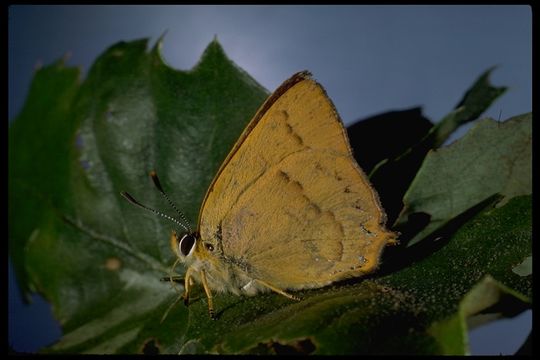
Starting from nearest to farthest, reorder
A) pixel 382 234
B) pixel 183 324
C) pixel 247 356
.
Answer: pixel 247 356
pixel 382 234
pixel 183 324

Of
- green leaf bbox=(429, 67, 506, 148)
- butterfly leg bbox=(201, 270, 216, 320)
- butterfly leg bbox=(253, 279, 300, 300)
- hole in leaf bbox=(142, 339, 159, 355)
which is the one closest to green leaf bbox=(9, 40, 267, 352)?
hole in leaf bbox=(142, 339, 159, 355)

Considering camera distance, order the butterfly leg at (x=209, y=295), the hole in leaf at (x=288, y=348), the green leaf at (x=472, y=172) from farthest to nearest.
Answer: the butterfly leg at (x=209, y=295) → the green leaf at (x=472, y=172) → the hole in leaf at (x=288, y=348)

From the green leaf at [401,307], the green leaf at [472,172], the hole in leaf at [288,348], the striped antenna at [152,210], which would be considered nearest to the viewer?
the green leaf at [401,307]

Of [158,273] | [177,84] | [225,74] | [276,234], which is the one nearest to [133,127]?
[177,84]

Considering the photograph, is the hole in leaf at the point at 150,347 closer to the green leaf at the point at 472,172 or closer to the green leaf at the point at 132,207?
the green leaf at the point at 132,207

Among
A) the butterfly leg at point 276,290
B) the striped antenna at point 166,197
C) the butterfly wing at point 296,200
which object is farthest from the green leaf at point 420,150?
the striped antenna at point 166,197

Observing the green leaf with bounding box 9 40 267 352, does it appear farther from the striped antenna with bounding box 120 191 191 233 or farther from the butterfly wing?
the butterfly wing

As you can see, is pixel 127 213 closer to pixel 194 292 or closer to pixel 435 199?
pixel 194 292
